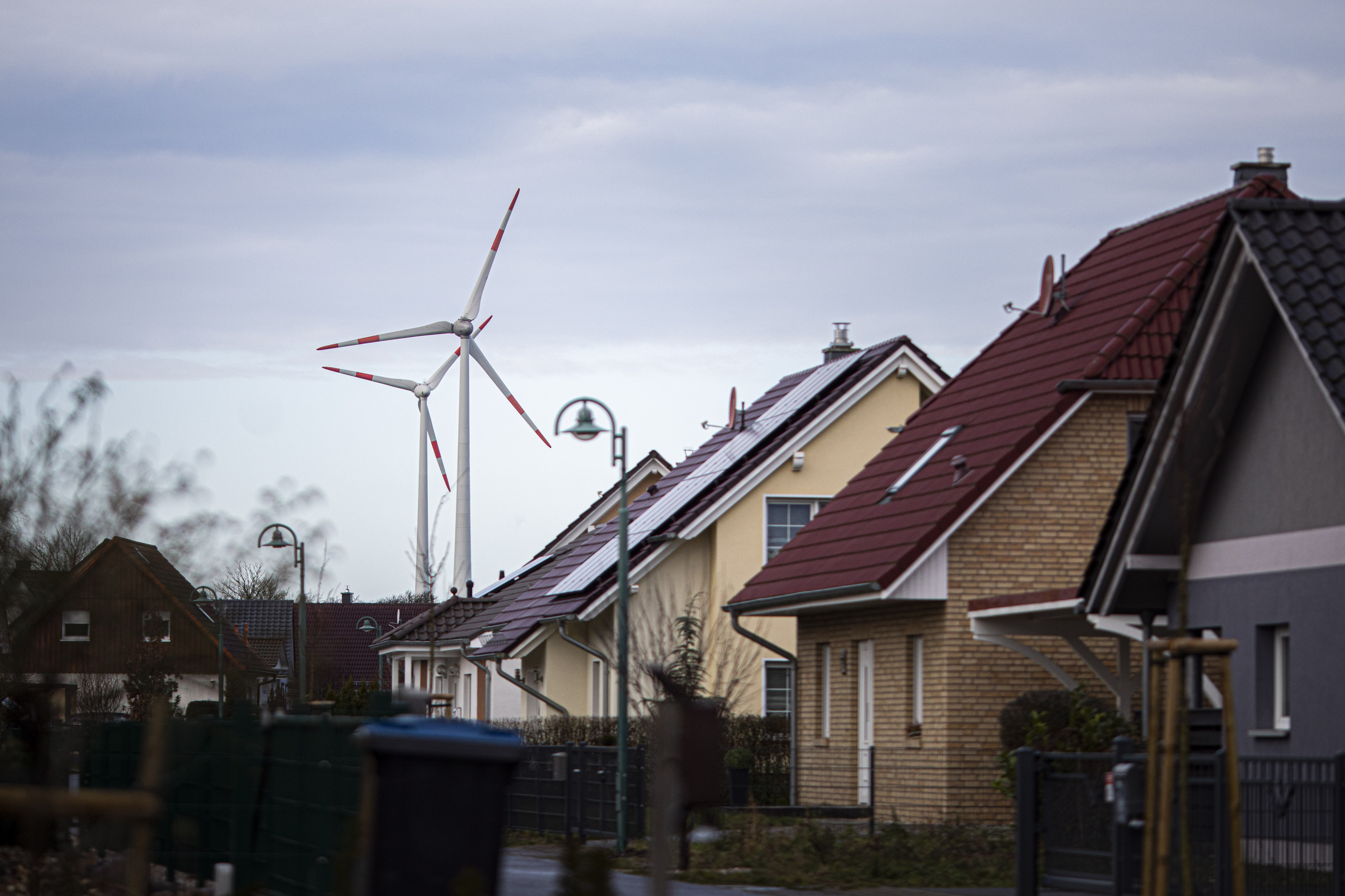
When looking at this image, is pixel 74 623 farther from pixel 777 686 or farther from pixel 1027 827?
pixel 777 686

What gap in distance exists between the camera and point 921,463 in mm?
26703

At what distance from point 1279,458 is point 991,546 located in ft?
26.9

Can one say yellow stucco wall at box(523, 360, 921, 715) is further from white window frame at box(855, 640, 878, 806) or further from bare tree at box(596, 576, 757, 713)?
white window frame at box(855, 640, 878, 806)

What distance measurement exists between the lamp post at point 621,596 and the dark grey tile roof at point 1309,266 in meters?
9.02

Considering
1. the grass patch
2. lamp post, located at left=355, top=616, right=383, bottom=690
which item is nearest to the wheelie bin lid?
the grass patch

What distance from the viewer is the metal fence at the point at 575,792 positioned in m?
23.5

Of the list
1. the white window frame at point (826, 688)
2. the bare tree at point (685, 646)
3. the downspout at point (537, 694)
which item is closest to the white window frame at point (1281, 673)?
the bare tree at point (685, 646)

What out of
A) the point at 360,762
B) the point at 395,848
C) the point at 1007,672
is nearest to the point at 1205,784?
the point at 360,762

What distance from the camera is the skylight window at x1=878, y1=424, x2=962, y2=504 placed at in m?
26.5

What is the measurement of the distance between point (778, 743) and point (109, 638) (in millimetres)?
15969

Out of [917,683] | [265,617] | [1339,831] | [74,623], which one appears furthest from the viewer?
[265,617]

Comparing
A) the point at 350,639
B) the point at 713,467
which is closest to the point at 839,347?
the point at 713,467

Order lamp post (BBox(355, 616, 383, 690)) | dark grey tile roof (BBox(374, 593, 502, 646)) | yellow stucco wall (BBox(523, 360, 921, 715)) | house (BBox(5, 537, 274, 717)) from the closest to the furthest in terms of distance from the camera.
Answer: house (BBox(5, 537, 274, 717)) → yellow stucco wall (BBox(523, 360, 921, 715)) → dark grey tile roof (BBox(374, 593, 502, 646)) → lamp post (BBox(355, 616, 383, 690))

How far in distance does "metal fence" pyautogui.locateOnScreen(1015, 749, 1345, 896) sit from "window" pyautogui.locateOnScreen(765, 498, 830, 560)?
21.9 meters
